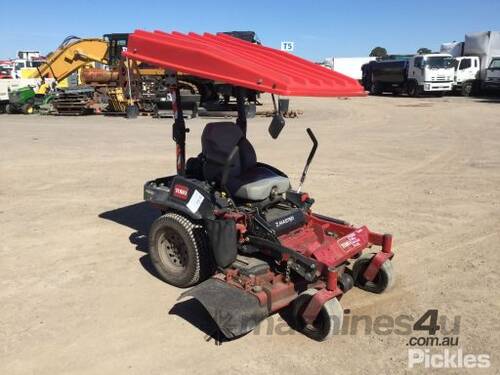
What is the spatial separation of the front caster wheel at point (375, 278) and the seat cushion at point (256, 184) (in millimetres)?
984

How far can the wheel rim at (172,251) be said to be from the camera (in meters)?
4.58

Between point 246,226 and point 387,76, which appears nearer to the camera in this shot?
point 246,226

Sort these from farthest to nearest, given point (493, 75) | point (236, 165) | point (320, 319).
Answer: point (493, 75), point (236, 165), point (320, 319)

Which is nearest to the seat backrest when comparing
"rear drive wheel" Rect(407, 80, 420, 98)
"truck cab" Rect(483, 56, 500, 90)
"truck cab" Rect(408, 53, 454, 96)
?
"truck cab" Rect(408, 53, 454, 96)

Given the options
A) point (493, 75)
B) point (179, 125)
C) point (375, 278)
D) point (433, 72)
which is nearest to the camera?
point (375, 278)

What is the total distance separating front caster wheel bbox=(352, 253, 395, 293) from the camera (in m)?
4.38

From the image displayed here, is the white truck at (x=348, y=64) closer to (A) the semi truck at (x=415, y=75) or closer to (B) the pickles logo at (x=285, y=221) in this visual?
(A) the semi truck at (x=415, y=75)

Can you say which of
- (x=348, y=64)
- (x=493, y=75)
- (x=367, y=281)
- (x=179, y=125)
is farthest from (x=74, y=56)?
(x=348, y=64)

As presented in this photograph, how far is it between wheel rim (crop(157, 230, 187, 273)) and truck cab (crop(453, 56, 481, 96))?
27.3 metres

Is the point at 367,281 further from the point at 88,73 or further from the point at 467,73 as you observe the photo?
→ the point at 467,73

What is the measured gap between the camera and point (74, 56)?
20828 millimetres

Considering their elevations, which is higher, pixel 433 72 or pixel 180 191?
pixel 433 72

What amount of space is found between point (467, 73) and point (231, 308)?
2868 centimetres

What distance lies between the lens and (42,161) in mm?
10086
